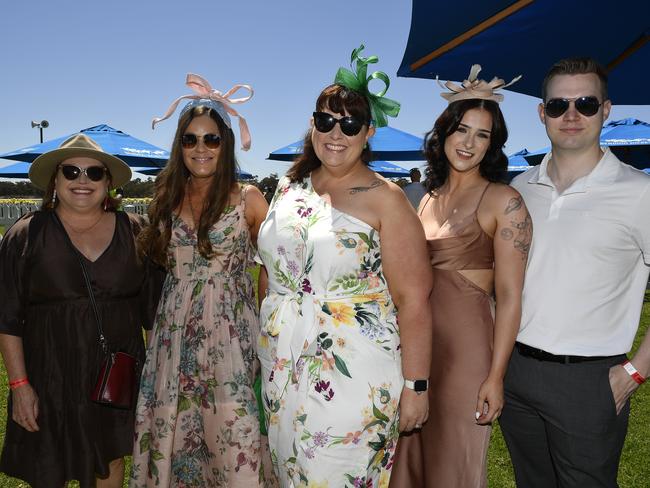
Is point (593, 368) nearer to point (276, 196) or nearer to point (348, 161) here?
point (348, 161)

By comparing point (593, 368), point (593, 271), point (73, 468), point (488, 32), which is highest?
point (488, 32)

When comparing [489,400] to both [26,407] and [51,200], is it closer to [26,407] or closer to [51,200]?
[26,407]

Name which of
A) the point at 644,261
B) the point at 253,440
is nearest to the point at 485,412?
the point at 644,261

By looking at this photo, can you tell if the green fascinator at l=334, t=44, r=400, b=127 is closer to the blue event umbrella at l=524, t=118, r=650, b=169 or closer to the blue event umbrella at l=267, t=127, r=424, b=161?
the blue event umbrella at l=267, t=127, r=424, b=161

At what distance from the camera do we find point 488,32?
2.50 m

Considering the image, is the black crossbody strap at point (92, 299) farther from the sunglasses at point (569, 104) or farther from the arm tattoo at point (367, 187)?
the sunglasses at point (569, 104)

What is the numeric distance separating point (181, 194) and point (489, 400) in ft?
6.42

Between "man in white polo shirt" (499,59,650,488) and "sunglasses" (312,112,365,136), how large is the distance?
90 cm

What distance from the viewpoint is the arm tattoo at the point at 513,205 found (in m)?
2.31

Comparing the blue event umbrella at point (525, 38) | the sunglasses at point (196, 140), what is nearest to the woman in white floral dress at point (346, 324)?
the blue event umbrella at point (525, 38)

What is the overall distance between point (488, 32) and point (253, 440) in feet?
7.89

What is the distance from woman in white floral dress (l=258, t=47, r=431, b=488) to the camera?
217 centimetres

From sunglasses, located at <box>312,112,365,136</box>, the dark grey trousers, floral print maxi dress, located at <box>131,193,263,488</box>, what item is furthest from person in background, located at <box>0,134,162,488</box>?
the dark grey trousers

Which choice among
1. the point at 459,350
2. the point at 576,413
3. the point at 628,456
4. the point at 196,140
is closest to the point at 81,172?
the point at 196,140
